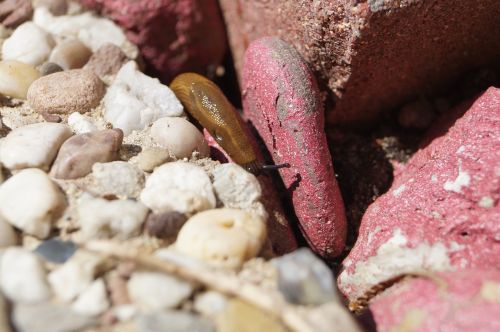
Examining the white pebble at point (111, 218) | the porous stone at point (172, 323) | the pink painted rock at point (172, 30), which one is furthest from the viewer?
the pink painted rock at point (172, 30)

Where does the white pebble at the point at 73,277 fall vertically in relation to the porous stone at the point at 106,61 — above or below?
below

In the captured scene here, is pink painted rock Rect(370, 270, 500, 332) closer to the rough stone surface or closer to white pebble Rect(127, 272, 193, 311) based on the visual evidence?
white pebble Rect(127, 272, 193, 311)

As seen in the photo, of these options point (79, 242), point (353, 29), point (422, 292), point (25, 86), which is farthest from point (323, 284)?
point (25, 86)

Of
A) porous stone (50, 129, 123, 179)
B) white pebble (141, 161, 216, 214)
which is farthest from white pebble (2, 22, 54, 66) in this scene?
white pebble (141, 161, 216, 214)

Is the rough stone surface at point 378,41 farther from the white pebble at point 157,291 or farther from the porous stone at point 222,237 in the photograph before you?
the white pebble at point 157,291

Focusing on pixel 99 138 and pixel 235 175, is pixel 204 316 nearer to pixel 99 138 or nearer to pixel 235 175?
pixel 235 175

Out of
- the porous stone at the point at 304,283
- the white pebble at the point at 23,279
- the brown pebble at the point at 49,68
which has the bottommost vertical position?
the porous stone at the point at 304,283

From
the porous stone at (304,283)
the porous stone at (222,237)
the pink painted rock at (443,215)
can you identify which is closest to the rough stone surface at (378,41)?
the pink painted rock at (443,215)
